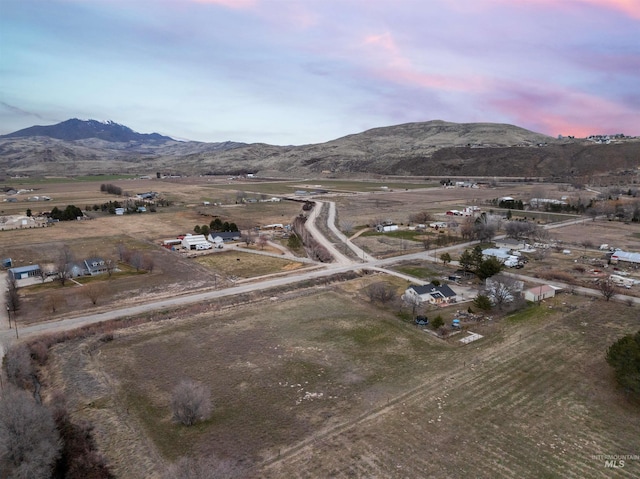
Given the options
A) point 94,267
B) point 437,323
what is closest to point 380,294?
point 437,323

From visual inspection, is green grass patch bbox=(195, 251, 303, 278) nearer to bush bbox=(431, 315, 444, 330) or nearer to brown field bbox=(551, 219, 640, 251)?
bush bbox=(431, 315, 444, 330)

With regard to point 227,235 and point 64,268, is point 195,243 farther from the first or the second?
point 64,268

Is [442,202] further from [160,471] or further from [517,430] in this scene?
[160,471]

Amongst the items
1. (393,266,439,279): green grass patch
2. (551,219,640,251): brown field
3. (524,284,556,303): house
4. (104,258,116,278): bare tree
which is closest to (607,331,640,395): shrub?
(524,284,556,303): house

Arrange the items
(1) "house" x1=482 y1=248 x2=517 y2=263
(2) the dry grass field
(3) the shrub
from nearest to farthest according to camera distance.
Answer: (2) the dry grass field < (3) the shrub < (1) "house" x1=482 y1=248 x2=517 y2=263

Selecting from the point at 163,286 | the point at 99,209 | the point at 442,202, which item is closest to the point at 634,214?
the point at 442,202

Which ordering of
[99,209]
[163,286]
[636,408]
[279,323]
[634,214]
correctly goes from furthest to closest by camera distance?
[99,209] → [634,214] → [163,286] → [279,323] → [636,408]
